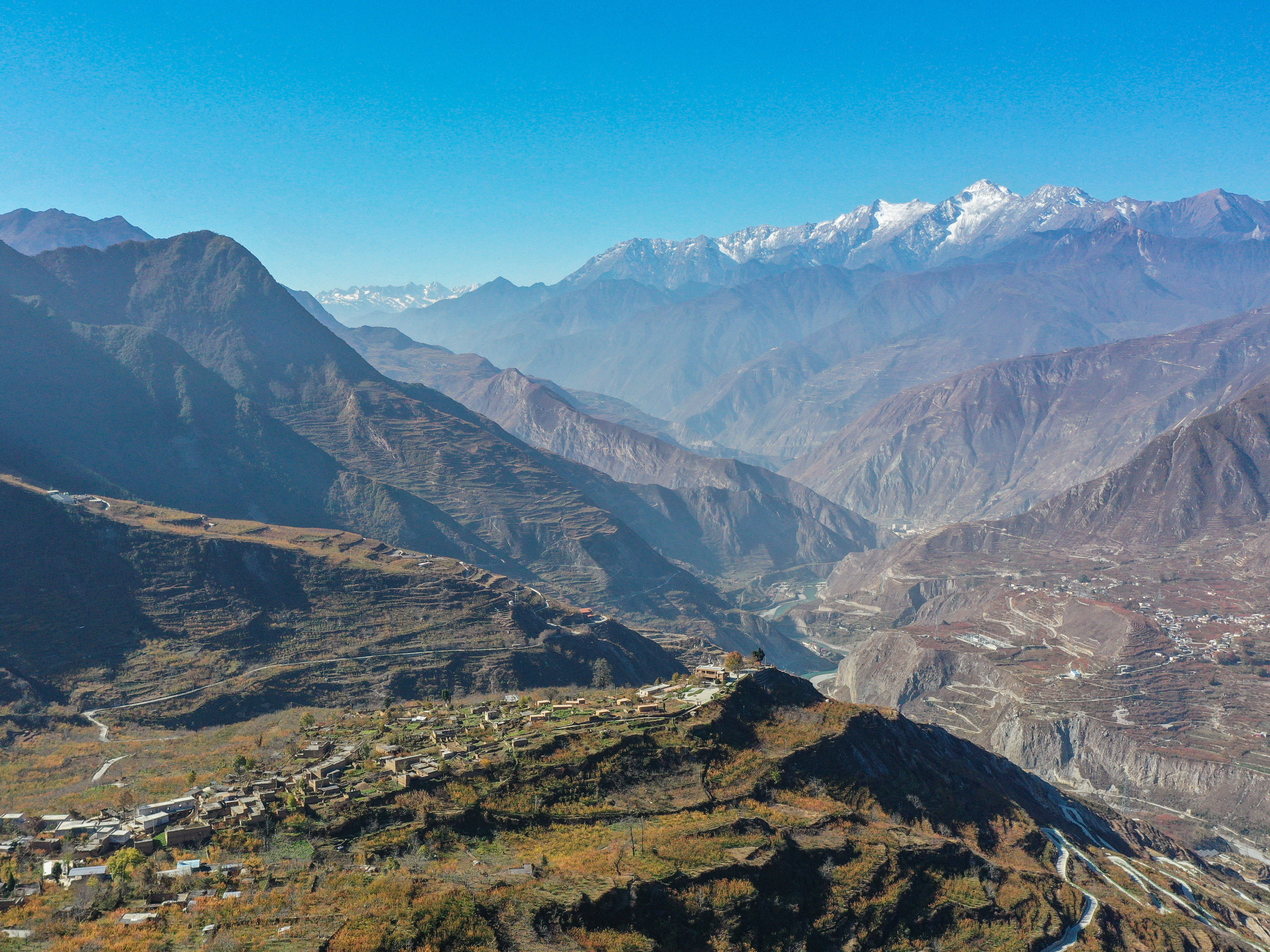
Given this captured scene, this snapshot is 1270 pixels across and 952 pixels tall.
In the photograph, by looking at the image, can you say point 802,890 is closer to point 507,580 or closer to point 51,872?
point 51,872

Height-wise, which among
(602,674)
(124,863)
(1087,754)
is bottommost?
(1087,754)

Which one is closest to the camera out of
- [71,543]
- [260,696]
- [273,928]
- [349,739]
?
[273,928]

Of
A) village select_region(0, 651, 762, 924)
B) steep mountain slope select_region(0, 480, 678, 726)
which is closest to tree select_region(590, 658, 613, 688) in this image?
steep mountain slope select_region(0, 480, 678, 726)

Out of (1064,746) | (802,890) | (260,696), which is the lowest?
(1064,746)

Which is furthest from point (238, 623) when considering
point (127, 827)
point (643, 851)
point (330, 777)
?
point (643, 851)

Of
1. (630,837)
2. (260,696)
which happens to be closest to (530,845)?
(630,837)

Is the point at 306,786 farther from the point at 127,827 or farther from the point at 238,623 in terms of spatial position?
the point at 238,623

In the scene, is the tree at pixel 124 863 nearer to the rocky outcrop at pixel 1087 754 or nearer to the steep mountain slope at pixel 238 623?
the steep mountain slope at pixel 238 623
